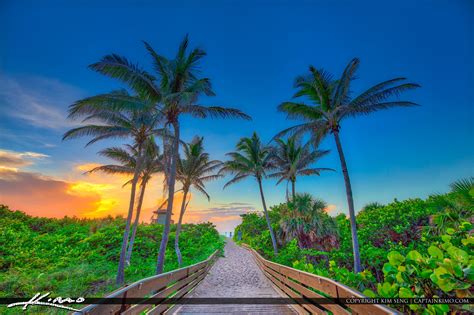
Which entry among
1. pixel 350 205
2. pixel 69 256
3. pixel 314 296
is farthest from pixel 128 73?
pixel 69 256

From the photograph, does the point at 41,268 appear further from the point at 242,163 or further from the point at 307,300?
the point at 307,300

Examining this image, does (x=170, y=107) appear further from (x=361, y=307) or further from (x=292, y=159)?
(x=292, y=159)

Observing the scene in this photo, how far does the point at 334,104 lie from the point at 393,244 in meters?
10.9

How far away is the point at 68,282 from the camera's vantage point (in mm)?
13219

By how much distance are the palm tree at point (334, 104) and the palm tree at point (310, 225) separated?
19.8 feet

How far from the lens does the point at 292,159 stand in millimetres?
20484

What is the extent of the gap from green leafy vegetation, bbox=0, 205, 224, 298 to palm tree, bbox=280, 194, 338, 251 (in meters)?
7.98

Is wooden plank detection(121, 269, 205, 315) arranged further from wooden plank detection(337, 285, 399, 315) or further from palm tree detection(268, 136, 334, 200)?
palm tree detection(268, 136, 334, 200)

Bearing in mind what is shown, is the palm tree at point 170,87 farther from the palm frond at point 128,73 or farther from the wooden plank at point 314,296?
the wooden plank at point 314,296

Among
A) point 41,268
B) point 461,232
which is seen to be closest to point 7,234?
point 41,268

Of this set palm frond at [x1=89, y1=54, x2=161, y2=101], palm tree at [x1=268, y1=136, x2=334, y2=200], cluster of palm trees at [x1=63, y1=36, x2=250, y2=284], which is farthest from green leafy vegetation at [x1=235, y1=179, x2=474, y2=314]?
palm frond at [x1=89, y1=54, x2=161, y2=101]

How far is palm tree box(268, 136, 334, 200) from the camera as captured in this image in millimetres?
20109

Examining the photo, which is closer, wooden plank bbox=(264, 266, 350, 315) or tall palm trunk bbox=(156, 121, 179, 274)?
A: wooden plank bbox=(264, 266, 350, 315)

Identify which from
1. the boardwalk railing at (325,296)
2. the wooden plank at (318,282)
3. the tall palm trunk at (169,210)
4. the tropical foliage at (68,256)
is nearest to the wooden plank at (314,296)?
the boardwalk railing at (325,296)
